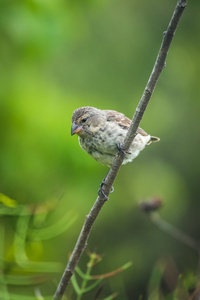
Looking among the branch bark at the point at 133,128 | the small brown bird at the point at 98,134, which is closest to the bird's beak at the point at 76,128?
the small brown bird at the point at 98,134

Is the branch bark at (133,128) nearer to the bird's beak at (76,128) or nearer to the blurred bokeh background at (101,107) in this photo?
the bird's beak at (76,128)

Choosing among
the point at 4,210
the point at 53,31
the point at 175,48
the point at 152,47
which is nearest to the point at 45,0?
the point at 53,31

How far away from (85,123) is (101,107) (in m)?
2.30

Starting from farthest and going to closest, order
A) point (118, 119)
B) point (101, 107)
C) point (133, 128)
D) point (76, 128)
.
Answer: point (101, 107)
point (118, 119)
point (76, 128)
point (133, 128)

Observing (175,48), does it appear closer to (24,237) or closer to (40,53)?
(40,53)

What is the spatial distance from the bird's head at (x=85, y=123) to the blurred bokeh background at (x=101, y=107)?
2.92ft

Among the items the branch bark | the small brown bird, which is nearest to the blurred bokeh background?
the small brown bird

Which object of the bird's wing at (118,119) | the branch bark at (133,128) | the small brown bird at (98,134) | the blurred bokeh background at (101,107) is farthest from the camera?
the blurred bokeh background at (101,107)

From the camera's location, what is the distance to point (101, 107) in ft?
22.9

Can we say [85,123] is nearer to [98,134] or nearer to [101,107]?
[98,134]

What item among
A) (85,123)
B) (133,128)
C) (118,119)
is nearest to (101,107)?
(118,119)

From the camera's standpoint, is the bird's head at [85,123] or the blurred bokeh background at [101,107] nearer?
the bird's head at [85,123]

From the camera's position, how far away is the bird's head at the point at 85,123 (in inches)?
183

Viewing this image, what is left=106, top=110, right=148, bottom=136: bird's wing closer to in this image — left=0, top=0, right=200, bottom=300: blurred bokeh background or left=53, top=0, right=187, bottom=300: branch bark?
left=0, top=0, right=200, bottom=300: blurred bokeh background
